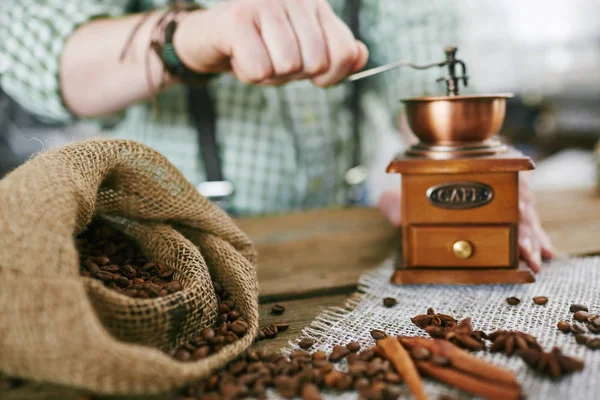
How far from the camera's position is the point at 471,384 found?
74cm

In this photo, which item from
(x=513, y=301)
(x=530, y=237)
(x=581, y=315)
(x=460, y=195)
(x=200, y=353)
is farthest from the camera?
(x=530, y=237)

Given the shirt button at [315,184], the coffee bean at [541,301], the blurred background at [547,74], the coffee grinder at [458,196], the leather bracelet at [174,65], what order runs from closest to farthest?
1. the coffee bean at [541,301]
2. the coffee grinder at [458,196]
3. the leather bracelet at [174,65]
4. the shirt button at [315,184]
5. the blurred background at [547,74]

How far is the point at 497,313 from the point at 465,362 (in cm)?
28

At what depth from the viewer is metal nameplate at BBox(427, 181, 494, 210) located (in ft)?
3.88

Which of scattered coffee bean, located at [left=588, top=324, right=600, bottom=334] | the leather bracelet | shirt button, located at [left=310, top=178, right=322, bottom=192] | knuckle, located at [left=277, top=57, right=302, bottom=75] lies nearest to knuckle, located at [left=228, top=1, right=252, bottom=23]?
knuckle, located at [left=277, top=57, right=302, bottom=75]

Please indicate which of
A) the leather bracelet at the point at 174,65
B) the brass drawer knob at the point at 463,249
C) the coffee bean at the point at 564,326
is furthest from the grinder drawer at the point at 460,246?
the leather bracelet at the point at 174,65

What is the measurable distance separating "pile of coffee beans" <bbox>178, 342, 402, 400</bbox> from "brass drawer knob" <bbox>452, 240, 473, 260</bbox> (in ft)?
1.42

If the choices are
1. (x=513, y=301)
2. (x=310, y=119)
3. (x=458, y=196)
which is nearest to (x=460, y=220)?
(x=458, y=196)

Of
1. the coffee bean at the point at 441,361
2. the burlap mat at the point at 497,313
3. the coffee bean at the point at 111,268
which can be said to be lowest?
the burlap mat at the point at 497,313

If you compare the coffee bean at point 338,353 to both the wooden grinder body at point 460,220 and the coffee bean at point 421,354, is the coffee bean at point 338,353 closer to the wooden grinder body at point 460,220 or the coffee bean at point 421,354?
the coffee bean at point 421,354

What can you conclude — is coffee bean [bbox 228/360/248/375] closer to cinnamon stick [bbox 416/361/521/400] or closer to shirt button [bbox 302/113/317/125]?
cinnamon stick [bbox 416/361/521/400]

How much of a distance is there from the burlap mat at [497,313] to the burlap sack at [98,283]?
0.65 feet

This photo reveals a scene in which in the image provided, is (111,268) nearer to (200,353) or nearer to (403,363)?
(200,353)

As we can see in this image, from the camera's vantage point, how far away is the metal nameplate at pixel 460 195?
1.18 metres
